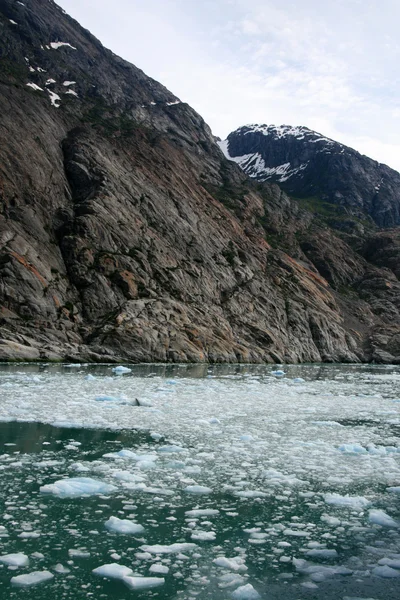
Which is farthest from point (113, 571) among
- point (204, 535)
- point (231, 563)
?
point (204, 535)

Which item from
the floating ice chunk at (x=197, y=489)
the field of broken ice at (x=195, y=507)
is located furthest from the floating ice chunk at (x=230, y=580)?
the floating ice chunk at (x=197, y=489)

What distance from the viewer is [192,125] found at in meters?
150

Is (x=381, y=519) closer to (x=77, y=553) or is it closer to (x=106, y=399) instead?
(x=77, y=553)

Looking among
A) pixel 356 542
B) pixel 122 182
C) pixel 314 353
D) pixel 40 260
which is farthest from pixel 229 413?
pixel 122 182

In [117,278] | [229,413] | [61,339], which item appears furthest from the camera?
[117,278]

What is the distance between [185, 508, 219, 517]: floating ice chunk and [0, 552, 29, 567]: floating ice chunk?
3094 mm

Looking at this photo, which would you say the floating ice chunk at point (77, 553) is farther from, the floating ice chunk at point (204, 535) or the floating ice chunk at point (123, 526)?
the floating ice chunk at point (204, 535)

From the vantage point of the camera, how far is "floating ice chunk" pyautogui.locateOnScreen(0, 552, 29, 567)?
673 cm

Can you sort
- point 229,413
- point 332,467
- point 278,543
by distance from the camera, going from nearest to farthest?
point 278,543, point 332,467, point 229,413

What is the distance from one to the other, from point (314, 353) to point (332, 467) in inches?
3041

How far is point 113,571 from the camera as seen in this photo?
21.8ft

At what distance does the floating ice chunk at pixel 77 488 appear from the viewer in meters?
9.89

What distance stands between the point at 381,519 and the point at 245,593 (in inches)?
160

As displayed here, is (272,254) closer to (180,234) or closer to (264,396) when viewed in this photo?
(180,234)
